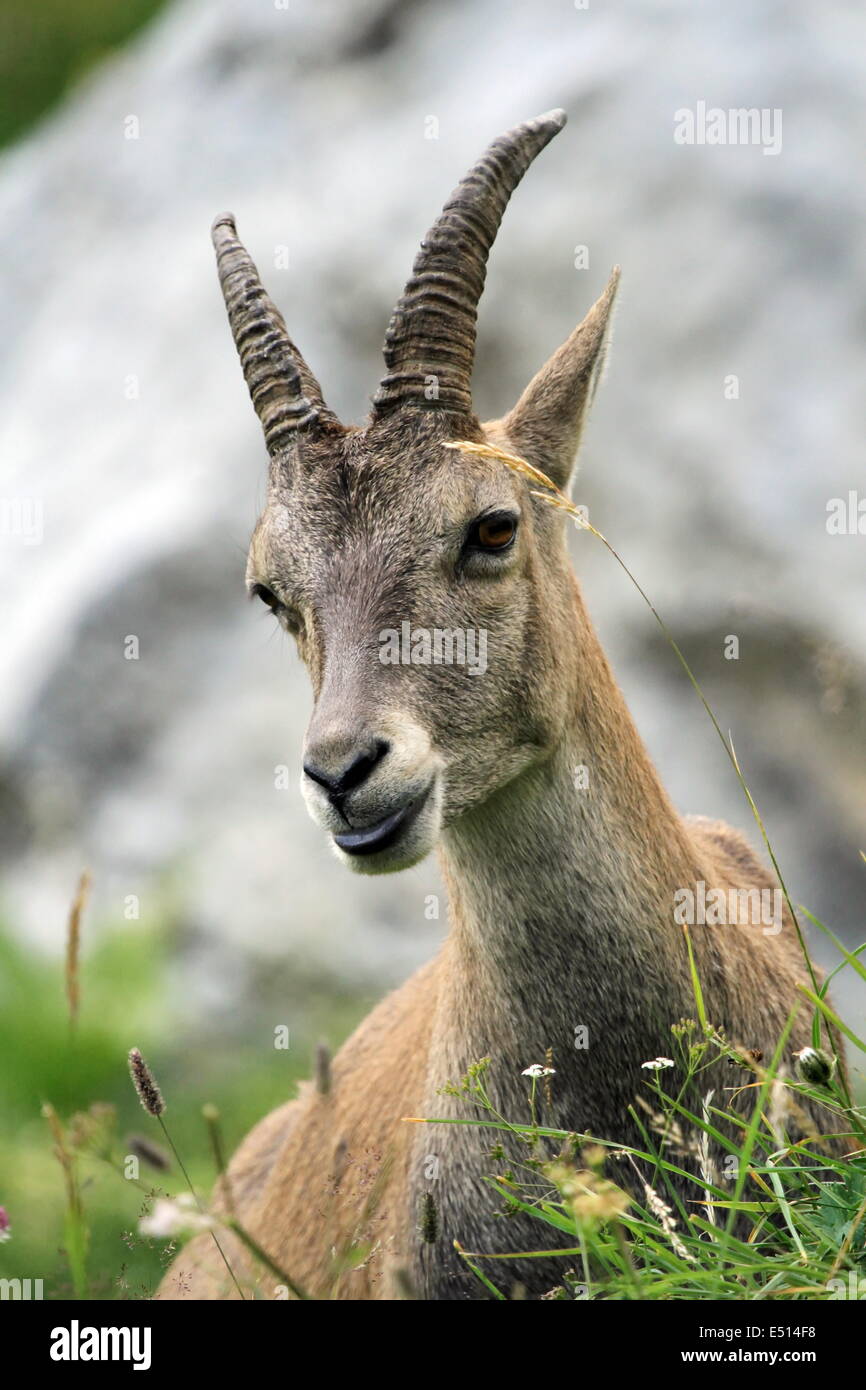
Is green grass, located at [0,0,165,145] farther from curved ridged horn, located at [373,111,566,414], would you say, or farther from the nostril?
the nostril

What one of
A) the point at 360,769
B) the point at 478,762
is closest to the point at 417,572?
the point at 478,762

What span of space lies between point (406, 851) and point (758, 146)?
9.28m

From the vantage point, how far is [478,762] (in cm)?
425

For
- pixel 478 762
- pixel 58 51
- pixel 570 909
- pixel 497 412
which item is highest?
pixel 58 51

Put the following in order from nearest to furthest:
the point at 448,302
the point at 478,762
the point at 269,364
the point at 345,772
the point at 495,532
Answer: the point at 345,772, the point at 478,762, the point at 495,532, the point at 448,302, the point at 269,364

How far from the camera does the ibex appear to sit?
4.28 metres

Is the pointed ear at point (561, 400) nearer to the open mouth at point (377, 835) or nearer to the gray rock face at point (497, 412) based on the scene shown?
the open mouth at point (377, 835)

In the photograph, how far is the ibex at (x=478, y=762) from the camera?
428 centimetres

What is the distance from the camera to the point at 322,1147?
564cm

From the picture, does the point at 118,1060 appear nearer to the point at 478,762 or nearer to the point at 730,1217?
the point at 478,762

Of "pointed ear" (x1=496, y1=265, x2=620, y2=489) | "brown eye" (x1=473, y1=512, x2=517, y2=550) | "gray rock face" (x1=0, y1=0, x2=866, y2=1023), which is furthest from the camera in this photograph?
"gray rock face" (x1=0, y1=0, x2=866, y2=1023)

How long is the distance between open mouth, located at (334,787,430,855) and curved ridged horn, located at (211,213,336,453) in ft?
4.80

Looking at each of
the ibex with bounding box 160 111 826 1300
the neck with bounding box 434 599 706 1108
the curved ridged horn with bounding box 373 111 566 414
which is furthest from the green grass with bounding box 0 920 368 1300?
the curved ridged horn with bounding box 373 111 566 414

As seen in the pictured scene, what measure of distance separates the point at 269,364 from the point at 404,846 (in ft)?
6.22
